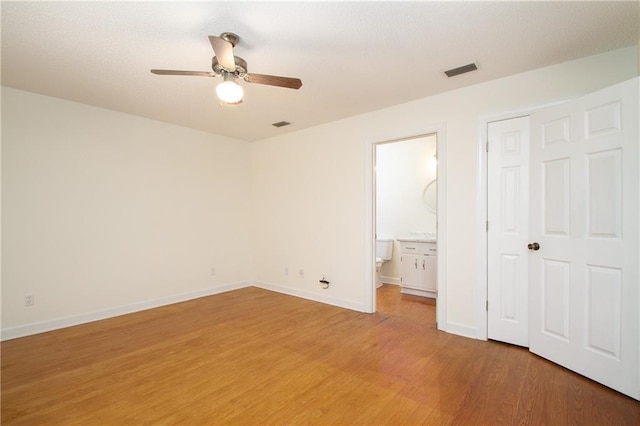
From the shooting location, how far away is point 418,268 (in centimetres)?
457

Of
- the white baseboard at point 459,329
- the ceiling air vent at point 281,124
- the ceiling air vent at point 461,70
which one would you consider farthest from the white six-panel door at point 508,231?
the ceiling air vent at point 281,124

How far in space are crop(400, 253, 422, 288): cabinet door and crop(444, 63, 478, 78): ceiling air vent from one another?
Result: 270 centimetres

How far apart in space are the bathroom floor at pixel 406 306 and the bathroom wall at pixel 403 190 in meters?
0.75

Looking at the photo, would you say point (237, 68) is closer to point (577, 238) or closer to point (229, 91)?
point (229, 91)

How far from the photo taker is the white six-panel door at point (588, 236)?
2.05m

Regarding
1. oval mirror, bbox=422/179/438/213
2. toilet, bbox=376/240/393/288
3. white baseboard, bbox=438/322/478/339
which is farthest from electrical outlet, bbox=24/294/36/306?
oval mirror, bbox=422/179/438/213

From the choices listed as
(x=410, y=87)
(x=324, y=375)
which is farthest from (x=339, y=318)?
(x=410, y=87)

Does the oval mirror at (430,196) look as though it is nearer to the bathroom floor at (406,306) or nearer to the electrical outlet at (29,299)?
the bathroom floor at (406,306)

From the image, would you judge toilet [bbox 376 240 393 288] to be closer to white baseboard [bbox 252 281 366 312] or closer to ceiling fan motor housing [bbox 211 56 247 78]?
white baseboard [bbox 252 281 366 312]

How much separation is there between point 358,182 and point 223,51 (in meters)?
2.46

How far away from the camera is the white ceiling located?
6.36ft

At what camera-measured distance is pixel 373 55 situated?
249cm

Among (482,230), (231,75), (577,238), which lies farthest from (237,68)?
(577,238)

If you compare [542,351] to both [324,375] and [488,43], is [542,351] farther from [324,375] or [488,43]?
[488,43]
